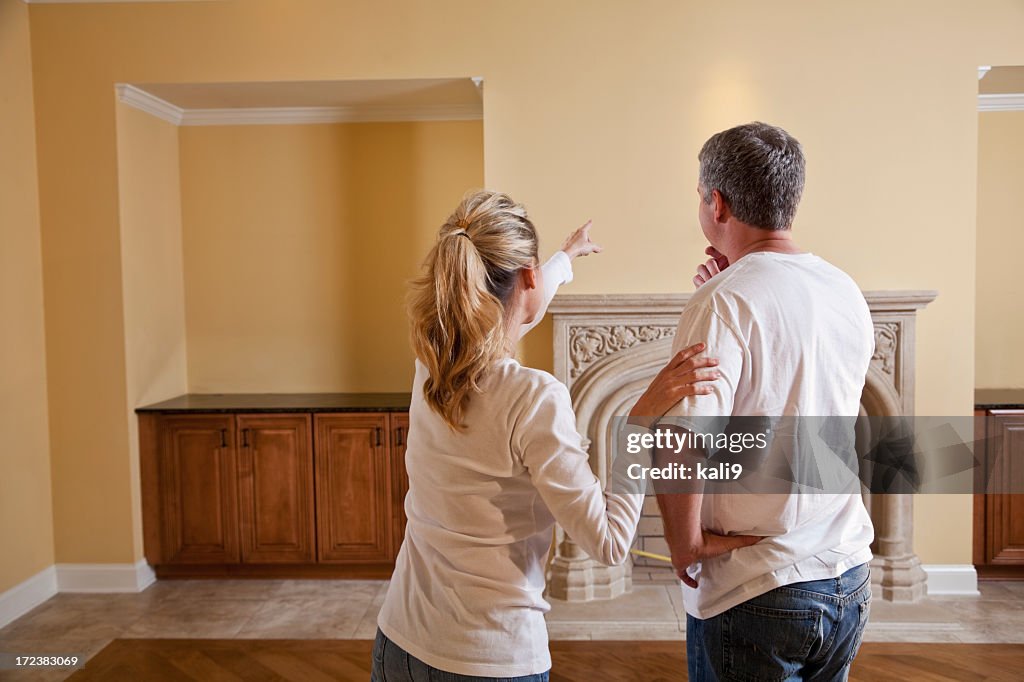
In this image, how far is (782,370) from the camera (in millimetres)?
990

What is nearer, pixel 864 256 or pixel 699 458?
pixel 699 458

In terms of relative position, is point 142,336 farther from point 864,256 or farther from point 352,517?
point 864,256

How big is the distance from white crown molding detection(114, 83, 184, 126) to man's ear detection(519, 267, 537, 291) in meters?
3.24

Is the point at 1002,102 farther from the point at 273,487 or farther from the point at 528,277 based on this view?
the point at 273,487

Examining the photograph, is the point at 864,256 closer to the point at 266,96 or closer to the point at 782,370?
the point at 782,370

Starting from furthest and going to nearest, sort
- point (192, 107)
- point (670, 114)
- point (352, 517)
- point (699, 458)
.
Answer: point (192, 107) < point (352, 517) < point (670, 114) < point (699, 458)

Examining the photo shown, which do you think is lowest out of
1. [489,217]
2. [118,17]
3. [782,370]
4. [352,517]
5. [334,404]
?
[352,517]

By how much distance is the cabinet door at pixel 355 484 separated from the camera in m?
3.64

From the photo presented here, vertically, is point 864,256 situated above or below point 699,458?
above

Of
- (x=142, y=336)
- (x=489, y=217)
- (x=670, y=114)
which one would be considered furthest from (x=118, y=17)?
(x=489, y=217)

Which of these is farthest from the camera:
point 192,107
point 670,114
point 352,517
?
point 192,107

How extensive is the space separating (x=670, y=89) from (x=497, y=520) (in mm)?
2776

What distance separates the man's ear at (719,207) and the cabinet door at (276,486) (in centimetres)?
292

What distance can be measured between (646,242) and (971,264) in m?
1.45
